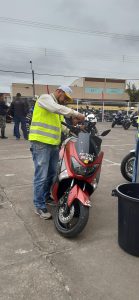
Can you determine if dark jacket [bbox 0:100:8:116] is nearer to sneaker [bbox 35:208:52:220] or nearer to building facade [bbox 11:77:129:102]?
sneaker [bbox 35:208:52:220]

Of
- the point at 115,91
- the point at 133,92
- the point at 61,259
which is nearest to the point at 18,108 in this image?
the point at 61,259

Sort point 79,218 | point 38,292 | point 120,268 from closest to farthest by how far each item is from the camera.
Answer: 1. point 38,292
2. point 120,268
3. point 79,218

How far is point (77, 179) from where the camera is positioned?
379 centimetres

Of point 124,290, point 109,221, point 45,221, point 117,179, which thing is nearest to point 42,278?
point 124,290

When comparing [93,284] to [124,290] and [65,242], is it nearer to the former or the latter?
[124,290]

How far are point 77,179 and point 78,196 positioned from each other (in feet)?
0.95

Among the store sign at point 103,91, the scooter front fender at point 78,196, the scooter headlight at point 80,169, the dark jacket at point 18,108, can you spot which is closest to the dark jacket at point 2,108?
the dark jacket at point 18,108

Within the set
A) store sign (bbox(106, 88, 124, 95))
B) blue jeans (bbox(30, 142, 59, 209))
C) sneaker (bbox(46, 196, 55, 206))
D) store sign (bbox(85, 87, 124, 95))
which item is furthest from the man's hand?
store sign (bbox(106, 88, 124, 95))

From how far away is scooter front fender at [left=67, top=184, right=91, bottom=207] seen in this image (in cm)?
352

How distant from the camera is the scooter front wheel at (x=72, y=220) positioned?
3490mm

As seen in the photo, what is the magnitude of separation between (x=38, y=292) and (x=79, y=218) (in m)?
1.02

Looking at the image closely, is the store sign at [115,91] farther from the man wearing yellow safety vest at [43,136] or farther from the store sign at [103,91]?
the man wearing yellow safety vest at [43,136]

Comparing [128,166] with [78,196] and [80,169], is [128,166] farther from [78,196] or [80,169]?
[78,196]

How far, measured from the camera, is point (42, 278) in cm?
283
